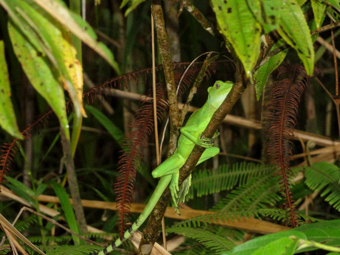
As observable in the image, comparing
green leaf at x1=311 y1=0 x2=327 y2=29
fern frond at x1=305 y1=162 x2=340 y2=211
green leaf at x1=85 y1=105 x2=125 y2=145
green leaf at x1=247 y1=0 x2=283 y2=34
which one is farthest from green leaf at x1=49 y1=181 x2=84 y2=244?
green leaf at x1=247 y1=0 x2=283 y2=34

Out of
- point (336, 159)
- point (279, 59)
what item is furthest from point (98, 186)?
point (279, 59)

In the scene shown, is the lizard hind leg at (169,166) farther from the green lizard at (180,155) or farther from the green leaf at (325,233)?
the green leaf at (325,233)

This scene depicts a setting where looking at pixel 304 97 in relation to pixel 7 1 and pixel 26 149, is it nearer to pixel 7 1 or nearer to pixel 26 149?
pixel 26 149

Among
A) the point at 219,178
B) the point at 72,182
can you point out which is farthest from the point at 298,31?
the point at 219,178

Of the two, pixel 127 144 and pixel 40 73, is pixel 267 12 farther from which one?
pixel 127 144

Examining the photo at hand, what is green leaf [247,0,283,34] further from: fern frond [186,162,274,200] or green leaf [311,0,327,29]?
fern frond [186,162,274,200]
